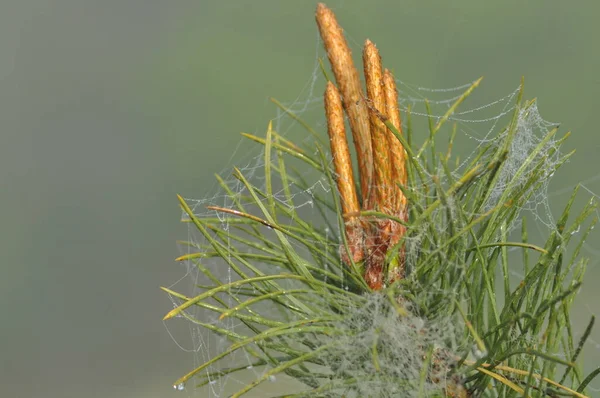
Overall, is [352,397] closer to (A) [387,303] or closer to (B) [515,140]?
(A) [387,303]

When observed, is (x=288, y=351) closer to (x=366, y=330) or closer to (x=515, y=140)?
(x=366, y=330)

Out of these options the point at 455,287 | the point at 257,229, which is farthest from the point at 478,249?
the point at 257,229

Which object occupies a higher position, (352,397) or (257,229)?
(257,229)
